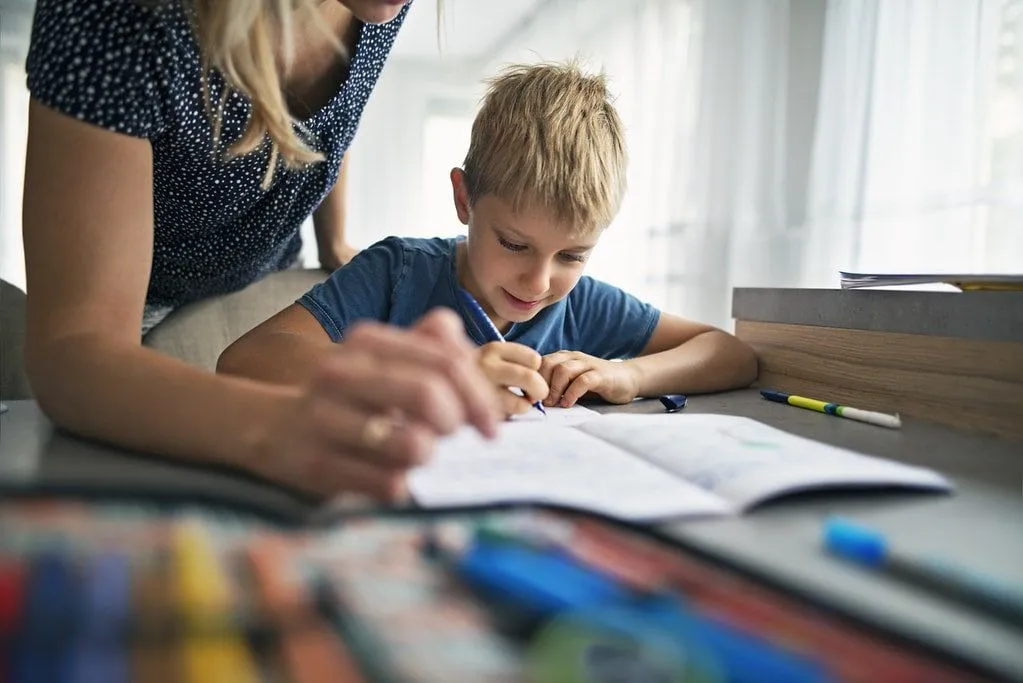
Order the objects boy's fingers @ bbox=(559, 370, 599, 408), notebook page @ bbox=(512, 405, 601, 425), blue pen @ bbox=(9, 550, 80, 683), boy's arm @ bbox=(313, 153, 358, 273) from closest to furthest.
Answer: blue pen @ bbox=(9, 550, 80, 683)
notebook page @ bbox=(512, 405, 601, 425)
boy's fingers @ bbox=(559, 370, 599, 408)
boy's arm @ bbox=(313, 153, 358, 273)

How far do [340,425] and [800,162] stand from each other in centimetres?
194

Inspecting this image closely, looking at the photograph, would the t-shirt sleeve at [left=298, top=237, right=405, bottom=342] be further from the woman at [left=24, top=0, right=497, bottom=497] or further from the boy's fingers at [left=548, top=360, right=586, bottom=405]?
the boy's fingers at [left=548, top=360, right=586, bottom=405]

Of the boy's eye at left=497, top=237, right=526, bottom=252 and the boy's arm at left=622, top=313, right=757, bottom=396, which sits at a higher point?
the boy's eye at left=497, top=237, right=526, bottom=252

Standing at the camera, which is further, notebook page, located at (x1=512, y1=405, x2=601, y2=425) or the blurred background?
the blurred background

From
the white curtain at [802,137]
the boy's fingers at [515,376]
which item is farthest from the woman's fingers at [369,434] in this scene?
the white curtain at [802,137]

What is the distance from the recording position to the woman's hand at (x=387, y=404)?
355mm

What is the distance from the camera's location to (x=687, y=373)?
93 centimetres

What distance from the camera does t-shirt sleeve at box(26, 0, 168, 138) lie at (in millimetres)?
588

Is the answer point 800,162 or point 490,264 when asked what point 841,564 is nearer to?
point 490,264

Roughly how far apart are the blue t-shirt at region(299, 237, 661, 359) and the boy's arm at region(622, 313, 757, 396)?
0.09 meters

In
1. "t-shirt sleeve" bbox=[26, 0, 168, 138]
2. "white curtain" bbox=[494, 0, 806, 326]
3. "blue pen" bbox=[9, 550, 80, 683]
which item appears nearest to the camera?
"blue pen" bbox=[9, 550, 80, 683]

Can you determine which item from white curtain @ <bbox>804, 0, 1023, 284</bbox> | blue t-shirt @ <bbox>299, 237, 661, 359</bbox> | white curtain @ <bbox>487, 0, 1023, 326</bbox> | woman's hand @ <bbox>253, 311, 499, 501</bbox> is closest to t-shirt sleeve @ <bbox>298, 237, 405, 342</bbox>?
blue t-shirt @ <bbox>299, 237, 661, 359</bbox>

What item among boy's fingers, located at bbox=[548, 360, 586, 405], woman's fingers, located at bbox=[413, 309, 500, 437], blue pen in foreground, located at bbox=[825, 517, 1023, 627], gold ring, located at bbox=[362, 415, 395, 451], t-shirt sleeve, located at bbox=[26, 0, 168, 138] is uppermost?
t-shirt sleeve, located at bbox=[26, 0, 168, 138]

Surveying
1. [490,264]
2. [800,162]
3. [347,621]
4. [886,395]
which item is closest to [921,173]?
[800,162]
